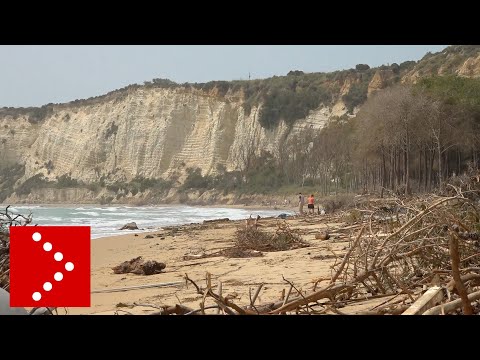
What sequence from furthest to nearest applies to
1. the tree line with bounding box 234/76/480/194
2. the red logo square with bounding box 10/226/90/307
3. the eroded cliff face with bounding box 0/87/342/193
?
the eroded cliff face with bounding box 0/87/342/193 < the tree line with bounding box 234/76/480/194 < the red logo square with bounding box 10/226/90/307

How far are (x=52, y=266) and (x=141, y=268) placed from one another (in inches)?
206

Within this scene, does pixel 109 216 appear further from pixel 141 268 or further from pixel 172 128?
pixel 172 128

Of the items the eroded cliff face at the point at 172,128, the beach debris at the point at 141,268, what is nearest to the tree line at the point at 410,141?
the eroded cliff face at the point at 172,128

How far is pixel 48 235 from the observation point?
1.73 metres

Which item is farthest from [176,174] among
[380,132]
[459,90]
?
[459,90]

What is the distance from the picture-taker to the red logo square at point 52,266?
1.71 metres

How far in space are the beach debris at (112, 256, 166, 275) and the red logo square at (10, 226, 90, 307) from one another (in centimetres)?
503

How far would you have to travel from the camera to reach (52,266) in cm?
170

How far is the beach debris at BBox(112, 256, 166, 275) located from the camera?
6.72 meters

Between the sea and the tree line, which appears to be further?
the tree line

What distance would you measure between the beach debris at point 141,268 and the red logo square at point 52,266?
503 cm

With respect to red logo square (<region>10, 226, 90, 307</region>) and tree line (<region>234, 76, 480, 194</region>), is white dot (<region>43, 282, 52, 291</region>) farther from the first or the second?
tree line (<region>234, 76, 480, 194</region>)

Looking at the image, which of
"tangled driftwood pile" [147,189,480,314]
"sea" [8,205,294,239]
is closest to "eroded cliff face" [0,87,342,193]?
"sea" [8,205,294,239]
